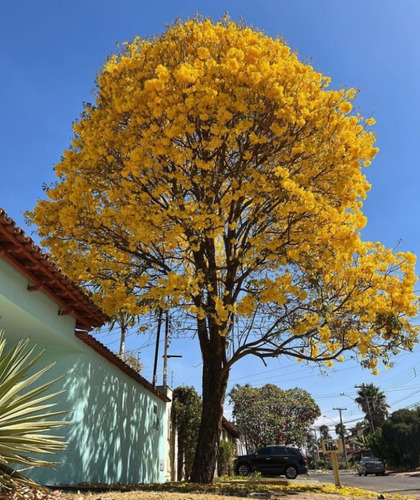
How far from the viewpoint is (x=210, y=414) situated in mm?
10836

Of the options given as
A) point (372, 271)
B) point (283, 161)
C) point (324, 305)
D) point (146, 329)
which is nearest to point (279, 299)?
point (324, 305)

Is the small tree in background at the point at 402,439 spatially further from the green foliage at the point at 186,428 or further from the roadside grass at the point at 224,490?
the roadside grass at the point at 224,490

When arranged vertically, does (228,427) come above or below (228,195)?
below

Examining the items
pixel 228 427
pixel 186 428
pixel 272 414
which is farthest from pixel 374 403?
pixel 186 428

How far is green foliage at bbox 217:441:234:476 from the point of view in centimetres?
2391

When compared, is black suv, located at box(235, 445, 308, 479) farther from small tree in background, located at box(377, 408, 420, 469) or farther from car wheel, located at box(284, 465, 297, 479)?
small tree in background, located at box(377, 408, 420, 469)

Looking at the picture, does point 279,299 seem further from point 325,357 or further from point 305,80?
point 305,80

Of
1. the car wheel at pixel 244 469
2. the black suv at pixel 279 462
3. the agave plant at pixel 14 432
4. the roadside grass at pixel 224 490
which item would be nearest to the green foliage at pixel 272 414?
the car wheel at pixel 244 469

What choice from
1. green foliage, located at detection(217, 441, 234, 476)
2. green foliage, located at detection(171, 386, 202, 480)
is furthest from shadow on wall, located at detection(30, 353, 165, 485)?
green foliage, located at detection(217, 441, 234, 476)

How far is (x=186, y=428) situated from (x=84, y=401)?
35.8 ft

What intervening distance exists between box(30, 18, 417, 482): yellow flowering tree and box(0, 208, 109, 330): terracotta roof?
1.20 m

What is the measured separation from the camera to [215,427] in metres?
10.7

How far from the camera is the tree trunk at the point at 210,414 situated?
10492 millimetres

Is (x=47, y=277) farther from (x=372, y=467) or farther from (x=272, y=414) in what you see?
(x=272, y=414)
